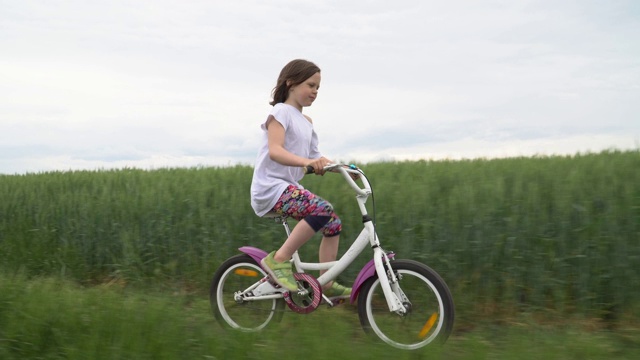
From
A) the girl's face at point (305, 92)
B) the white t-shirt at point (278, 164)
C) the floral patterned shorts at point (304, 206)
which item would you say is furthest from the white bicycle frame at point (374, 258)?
the girl's face at point (305, 92)

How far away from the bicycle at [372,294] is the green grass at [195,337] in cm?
17

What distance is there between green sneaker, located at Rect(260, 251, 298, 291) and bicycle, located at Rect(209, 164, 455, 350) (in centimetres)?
10

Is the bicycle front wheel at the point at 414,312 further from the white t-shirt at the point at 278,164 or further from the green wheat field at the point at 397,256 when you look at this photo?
the white t-shirt at the point at 278,164

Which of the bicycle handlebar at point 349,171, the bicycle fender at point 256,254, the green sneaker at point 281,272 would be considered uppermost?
the bicycle handlebar at point 349,171

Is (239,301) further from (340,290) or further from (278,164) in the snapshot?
(278,164)

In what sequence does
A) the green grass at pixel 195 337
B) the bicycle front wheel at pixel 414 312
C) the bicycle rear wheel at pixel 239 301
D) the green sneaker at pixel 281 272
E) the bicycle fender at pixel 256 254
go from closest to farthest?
the green grass at pixel 195 337 < the bicycle front wheel at pixel 414 312 < the green sneaker at pixel 281 272 < the bicycle fender at pixel 256 254 < the bicycle rear wheel at pixel 239 301

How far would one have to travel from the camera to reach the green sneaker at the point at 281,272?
482 centimetres

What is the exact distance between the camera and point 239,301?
17.3 ft

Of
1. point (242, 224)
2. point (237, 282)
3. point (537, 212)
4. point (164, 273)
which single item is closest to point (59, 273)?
point (164, 273)

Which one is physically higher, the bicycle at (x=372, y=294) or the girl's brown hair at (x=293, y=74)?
the girl's brown hair at (x=293, y=74)

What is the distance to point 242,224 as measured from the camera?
7535 millimetres

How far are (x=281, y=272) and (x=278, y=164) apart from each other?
2.67 ft

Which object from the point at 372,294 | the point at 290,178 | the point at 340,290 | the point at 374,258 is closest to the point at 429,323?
the point at 372,294

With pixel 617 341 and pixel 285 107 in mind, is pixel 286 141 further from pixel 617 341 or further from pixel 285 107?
pixel 617 341
